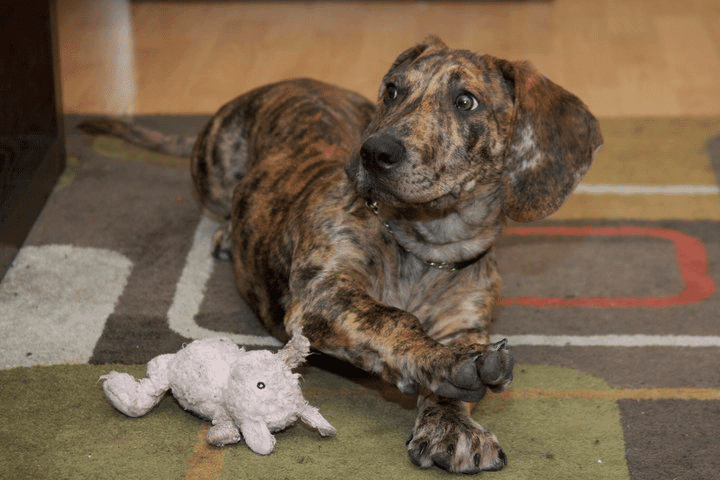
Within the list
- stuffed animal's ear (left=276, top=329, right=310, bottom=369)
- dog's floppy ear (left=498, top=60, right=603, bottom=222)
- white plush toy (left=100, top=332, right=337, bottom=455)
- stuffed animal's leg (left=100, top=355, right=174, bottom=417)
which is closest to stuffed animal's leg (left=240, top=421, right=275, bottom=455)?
white plush toy (left=100, top=332, right=337, bottom=455)

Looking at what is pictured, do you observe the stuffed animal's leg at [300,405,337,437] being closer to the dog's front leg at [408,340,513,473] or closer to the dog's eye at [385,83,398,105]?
the dog's front leg at [408,340,513,473]

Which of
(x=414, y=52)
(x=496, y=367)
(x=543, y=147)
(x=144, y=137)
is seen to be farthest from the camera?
(x=144, y=137)

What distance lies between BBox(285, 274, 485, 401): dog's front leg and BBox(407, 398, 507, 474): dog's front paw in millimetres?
92

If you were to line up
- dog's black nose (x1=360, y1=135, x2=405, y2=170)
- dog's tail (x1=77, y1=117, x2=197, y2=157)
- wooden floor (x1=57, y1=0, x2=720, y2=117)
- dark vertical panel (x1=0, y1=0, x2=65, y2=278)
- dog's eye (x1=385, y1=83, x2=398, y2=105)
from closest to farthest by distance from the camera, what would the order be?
dog's black nose (x1=360, y1=135, x2=405, y2=170) < dog's eye (x1=385, y1=83, x2=398, y2=105) < dark vertical panel (x1=0, y1=0, x2=65, y2=278) < dog's tail (x1=77, y1=117, x2=197, y2=157) < wooden floor (x1=57, y1=0, x2=720, y2=117)

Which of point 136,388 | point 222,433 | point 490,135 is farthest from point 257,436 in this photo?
point 490,135

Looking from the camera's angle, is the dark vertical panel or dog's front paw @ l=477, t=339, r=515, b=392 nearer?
dog's front paw @ l=477, t=339, r=515, b=392

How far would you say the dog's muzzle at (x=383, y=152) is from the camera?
247 cm

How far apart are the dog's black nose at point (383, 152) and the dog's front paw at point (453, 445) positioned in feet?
1.90

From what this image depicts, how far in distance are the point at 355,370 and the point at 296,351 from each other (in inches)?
16.4

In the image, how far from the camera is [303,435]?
2508mm

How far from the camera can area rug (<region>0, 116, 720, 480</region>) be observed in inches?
95.7

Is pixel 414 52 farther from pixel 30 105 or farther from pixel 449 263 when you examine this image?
pixel 30 105

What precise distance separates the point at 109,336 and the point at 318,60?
127 inches

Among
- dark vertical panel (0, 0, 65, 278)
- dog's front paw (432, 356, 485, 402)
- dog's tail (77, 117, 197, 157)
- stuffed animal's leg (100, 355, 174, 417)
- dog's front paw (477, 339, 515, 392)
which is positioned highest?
dog's front paw (477, 339, 515, 392)
